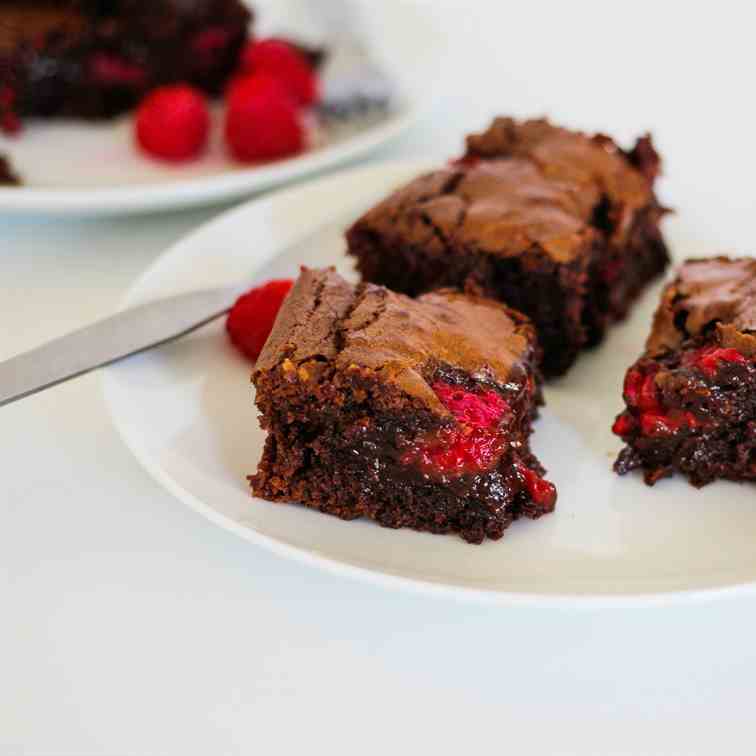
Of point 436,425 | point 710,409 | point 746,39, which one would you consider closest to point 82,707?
point 436,425

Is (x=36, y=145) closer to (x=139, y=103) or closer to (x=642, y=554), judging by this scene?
(x=139, y=103)

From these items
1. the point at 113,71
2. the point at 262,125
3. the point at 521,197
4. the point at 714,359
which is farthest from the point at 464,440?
the point at 113,71

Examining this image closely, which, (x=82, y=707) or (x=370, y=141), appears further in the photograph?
(x=370, y=141)

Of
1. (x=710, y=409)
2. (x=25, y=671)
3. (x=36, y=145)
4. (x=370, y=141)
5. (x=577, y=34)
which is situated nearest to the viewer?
(x=25, y=671)

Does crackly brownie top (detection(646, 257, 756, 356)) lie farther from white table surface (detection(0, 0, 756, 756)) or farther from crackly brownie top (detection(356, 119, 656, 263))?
white table surface (detection(0, 0, 756, 756))

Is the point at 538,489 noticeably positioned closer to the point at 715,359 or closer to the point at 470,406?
the point at 470,406

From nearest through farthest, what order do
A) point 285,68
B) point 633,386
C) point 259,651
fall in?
point 259,651, point 633,386, point 285,68

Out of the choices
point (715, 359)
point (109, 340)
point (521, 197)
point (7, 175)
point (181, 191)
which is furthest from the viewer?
point (7, 175)
